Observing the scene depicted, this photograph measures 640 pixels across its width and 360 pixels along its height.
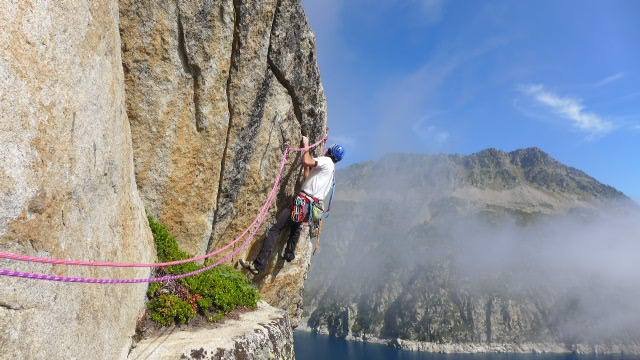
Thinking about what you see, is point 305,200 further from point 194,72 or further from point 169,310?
point 169,310

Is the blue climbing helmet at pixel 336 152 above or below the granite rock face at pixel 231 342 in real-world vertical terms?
above

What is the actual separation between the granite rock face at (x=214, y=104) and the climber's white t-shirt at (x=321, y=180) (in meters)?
1.16

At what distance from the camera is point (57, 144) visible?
6.04 metres

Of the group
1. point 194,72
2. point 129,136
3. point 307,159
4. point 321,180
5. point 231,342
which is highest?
point 194,72

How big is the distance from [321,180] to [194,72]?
5.76 meters

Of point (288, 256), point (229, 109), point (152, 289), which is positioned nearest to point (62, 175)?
point (152, 289)

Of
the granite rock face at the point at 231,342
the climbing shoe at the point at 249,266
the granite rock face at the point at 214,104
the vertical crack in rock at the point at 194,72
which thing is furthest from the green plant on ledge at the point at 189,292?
the vertical crack in rock at the point at 194,72

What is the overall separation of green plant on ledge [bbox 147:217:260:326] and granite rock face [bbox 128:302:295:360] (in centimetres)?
41

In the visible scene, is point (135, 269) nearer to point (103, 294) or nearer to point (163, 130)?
point (103, 294)

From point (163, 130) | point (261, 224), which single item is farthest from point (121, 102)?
point (261, 224)

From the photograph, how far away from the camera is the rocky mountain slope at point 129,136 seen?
212 inches

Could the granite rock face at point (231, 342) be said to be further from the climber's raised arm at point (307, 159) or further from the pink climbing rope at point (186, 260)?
the climber's raised arm at point (307, 159)

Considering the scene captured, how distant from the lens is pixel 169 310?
33.4 ft

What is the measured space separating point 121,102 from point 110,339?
4.64m
